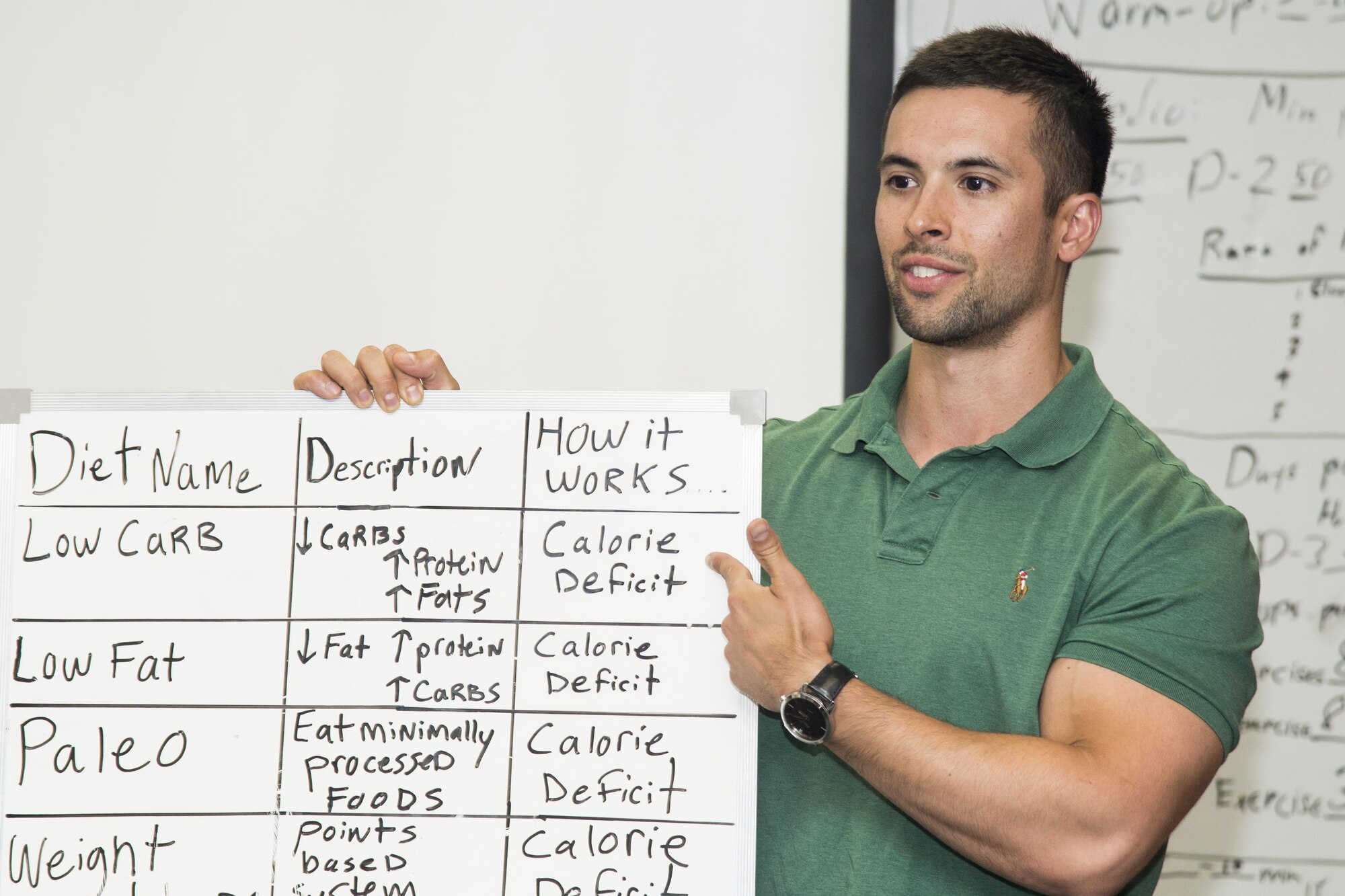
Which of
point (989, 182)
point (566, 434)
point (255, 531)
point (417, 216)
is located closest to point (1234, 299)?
point (989, 182)

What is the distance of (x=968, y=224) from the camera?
1310 millimetres

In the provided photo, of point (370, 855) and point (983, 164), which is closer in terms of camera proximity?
point (370, 855)

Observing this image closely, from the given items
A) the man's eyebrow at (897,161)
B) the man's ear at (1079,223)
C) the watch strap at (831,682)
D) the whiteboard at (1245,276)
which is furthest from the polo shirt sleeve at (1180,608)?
the whiteboard at (1245,276)

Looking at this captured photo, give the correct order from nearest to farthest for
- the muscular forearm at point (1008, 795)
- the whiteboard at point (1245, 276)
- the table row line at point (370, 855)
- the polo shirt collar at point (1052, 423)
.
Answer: the muscular forearm at point (1008, 795) < the table row line at point (370, 855) < the polo shirt collar at point (1052, 423) < the whiteboard at point (1245, 276)

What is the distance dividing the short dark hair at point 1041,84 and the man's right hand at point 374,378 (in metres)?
0.67

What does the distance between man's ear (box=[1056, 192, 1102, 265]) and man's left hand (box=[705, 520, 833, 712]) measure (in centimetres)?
54

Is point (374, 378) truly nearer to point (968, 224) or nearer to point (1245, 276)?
point (968, 224)

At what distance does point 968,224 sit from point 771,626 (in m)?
0.51

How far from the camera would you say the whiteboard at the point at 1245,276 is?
172 centimetres

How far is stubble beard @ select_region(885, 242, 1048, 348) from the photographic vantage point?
1.31 m

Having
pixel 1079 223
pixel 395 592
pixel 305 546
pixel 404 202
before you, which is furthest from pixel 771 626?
pixel 404 202

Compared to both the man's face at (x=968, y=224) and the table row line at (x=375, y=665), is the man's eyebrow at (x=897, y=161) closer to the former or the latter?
the man's face at (x=968, y=224)

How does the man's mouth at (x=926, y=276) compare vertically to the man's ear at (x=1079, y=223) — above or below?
below

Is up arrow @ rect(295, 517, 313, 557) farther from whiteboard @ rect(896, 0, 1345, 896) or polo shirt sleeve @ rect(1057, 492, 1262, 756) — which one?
whiteboard @ rect(896, 0, 1345, 896)
